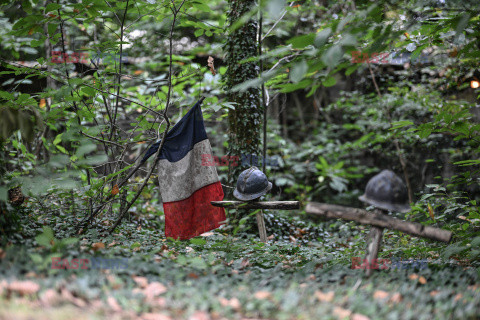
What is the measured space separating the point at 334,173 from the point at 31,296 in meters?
7.14

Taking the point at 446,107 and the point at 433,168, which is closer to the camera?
the point at 446,107

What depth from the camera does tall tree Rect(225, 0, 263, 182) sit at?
16.9 ft

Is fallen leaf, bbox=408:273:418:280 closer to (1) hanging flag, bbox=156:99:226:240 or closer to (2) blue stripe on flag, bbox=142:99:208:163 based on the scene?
(1) hanging flag, bbox=156:99:226:240

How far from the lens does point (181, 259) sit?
2762mm

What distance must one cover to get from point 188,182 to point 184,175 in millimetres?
102

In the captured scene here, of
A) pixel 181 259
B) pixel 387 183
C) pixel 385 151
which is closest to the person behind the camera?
pixel 387 183

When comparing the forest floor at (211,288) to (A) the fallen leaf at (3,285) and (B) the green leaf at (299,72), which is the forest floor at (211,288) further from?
(B) the green leaf at (299,72)

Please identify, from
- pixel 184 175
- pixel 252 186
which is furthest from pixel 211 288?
pixel 184 175

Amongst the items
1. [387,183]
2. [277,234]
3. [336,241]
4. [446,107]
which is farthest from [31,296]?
[446,107]

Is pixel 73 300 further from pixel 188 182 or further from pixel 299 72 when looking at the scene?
pixel 188 182

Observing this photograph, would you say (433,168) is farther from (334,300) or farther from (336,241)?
(334,300)

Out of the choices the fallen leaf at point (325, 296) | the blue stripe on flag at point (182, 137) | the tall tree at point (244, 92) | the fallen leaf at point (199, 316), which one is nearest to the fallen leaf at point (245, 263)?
the fallen leaf at point (325, 296)

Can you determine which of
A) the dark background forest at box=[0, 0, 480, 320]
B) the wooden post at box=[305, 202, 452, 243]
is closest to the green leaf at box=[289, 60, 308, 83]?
the dark background forest at box=[0, 0, 480, 320]

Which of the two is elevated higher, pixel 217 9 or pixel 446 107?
pixel 217 9
